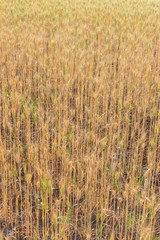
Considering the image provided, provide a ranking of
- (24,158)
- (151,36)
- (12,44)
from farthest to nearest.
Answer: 1. (151,36)
2. (12,44)
3. (24,158)

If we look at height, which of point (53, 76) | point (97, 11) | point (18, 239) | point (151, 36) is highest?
point (97, 11)

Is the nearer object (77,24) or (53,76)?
(53,76)

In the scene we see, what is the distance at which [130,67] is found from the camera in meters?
2.90

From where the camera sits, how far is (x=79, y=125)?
2240 mm

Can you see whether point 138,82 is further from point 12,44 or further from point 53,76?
point 12,44

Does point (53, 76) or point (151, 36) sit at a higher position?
point (151, 36)

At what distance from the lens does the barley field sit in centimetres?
135

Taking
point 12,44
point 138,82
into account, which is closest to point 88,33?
point 12,44

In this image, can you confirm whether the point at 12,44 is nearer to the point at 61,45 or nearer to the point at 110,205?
the point at 61,45

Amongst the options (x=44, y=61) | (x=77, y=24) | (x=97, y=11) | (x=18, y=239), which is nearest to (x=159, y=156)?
(x=18, y=239)

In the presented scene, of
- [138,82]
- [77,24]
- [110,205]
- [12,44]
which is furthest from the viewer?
[77,24]

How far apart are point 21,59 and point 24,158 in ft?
5.40

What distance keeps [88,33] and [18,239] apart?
343cm

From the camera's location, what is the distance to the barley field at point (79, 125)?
4.42 ft
